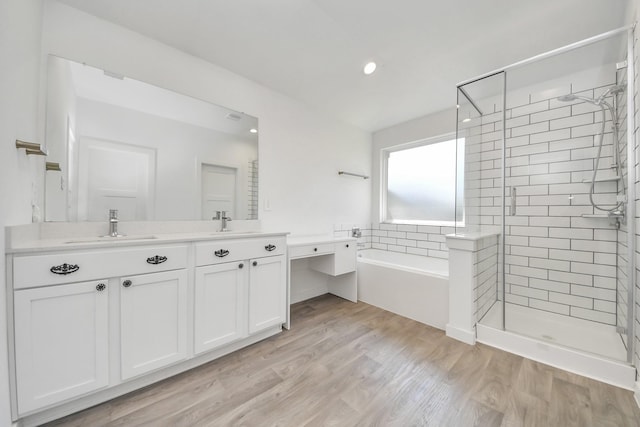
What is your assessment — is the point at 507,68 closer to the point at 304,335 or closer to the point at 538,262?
the point at 538,262

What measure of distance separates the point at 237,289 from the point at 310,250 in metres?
0.80

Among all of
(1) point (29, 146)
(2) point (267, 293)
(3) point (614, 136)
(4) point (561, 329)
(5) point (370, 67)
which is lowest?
(4) point (561, 329)

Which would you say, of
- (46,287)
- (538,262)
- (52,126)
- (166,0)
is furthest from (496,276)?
(52,126)

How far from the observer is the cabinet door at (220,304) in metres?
1.55

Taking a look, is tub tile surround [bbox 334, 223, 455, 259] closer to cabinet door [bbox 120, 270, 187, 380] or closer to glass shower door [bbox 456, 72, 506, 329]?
glass shower door [bbox 456, 72, 506, 329]

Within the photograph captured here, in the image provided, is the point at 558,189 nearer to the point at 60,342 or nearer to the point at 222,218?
the point at 222,218

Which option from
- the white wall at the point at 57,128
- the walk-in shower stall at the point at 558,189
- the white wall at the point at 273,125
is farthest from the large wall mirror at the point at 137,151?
the walk-in shower stall at the point at 558,189

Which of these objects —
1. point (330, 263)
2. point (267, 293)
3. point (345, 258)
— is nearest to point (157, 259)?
point (267, 293)

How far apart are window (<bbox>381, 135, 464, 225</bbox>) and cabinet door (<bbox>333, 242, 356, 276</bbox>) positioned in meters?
1.04

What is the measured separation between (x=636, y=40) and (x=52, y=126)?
349cm

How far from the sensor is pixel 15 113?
1.13 m

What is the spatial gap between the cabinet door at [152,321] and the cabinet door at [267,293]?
464mm

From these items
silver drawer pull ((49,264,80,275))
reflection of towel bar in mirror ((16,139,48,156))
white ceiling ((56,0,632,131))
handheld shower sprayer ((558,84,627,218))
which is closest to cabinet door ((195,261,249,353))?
silver drawer pull ((49,264,80,275))

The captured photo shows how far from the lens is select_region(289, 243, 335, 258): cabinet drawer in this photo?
221 centimetres
